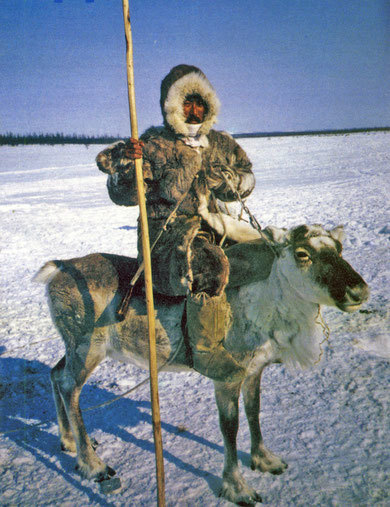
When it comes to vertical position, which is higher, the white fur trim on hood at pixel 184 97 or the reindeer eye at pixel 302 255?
the white fur trim on hood at pixel 184 97

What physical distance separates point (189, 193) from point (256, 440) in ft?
6.98

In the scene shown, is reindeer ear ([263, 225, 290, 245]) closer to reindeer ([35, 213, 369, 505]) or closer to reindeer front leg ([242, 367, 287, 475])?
reindeer ([35, 213, 369, 505])

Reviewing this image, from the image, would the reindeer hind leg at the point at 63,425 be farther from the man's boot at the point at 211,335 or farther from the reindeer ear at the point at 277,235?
the reindeer ear at the point at 277,235

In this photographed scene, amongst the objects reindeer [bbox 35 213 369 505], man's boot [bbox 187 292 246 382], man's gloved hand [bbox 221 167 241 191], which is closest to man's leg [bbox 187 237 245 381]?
man's boot [bbox 187 292 246 382]

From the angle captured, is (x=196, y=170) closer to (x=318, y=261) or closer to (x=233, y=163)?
(x=233, y=163)

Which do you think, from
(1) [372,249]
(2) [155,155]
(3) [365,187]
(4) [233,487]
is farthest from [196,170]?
(3) [365,187]

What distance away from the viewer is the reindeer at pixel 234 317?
256 cm

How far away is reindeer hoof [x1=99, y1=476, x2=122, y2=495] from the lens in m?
3.12

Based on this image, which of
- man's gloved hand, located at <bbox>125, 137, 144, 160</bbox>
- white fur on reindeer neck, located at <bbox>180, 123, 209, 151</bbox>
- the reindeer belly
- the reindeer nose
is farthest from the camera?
the reindeer belly

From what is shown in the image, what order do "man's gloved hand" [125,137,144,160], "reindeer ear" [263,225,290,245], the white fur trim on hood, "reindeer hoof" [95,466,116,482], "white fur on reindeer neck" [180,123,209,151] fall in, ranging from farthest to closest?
"reindeer hoof" [95,466,116,482] → "white fur on reindeer neck" [180,123,209,151] → the white fur trim on hood → "reindeer ear" [263,225,290,245] → "man's gloved hand" [125,137,144,160]

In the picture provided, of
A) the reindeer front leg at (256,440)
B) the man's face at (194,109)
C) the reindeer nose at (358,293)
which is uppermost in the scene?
the man's face at (194,109)

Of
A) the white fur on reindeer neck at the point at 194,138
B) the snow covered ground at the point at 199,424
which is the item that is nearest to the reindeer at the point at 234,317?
the snow covered ground at the point at 199,424

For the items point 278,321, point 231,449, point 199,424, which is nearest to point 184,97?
point 278,321

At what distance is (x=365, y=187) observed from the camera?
15.1 metres
